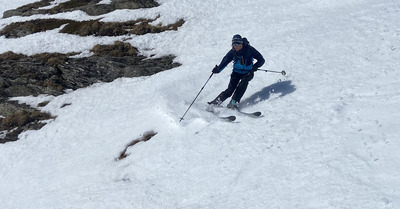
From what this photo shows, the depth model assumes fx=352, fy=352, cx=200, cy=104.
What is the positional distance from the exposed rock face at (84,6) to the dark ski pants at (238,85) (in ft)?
64.4

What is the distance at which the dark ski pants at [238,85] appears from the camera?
1284cm

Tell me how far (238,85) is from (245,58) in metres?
1.02

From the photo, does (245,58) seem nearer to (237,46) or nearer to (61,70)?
(237,46)

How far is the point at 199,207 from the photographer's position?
28.1 feet

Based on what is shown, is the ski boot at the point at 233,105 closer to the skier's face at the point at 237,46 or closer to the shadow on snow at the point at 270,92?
the shadow on snow at the point at 270,92

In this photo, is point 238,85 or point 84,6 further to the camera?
point 84,6

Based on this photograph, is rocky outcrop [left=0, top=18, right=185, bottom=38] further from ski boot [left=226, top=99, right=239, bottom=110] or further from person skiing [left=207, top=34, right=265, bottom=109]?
ski boot [left=226, top=99, right=239, bottom=110]

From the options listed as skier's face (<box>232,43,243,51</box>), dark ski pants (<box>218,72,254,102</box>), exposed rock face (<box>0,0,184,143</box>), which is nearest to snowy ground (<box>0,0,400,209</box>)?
dark ski pants (<box>218,72,254,102</box>)

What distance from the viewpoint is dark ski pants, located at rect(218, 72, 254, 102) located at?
12844mm

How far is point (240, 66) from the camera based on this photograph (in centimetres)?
1286

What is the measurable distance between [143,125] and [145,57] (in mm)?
8986

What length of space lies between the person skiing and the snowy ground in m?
0.72

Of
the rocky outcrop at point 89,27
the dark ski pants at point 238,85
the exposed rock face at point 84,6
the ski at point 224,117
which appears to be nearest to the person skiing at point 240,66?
the dark ski pants at point 238,85

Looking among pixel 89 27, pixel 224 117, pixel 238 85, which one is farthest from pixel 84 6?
pixel 224 117
